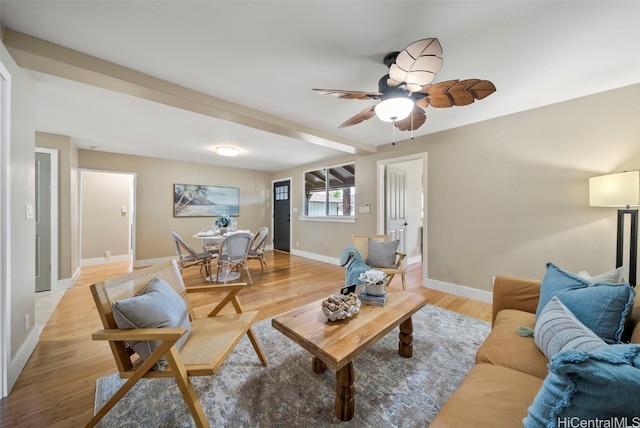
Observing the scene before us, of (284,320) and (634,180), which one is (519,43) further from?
(284,320)

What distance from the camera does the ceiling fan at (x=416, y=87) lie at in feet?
4.32

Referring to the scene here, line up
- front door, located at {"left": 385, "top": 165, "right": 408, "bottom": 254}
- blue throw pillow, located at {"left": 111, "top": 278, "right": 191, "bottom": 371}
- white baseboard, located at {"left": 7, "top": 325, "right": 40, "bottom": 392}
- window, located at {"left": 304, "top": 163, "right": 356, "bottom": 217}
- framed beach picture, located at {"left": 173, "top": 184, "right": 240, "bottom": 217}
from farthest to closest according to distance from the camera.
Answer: framed beach picture, located at {"left": 173, "top": 184, "right": 240, "bottom": 217} → window, located at {"left": 304, "top": 163, "right": 356, "bottom": 217} → front door, located at {"left": 385, "top": 165, "right": 408, "bottom": 254} → white baseboard, located at {"left": 7, "top": 325, "right": 40, "bottom": 392} → blue throw pillow, located at {"left": 111, "top": 278, "right": 191, "bottom": 371}

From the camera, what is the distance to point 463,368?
5.54 feet

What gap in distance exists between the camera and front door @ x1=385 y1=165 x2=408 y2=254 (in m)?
4.24

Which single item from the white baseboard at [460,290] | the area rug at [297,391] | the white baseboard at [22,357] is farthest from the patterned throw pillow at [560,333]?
the white baseboard at [22,357]

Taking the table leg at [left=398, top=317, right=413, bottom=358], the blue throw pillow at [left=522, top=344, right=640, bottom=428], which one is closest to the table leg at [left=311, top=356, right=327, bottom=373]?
the table leg at [left=398, top=317, right=413, bottom=358]

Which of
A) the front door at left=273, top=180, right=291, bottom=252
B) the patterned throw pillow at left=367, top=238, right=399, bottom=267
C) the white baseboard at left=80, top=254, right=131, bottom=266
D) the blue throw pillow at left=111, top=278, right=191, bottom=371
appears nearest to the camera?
the blue throw pillow at left=111, top=278, right=191, bottom=371

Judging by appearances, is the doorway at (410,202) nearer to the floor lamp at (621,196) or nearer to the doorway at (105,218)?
the floor lamp at (621,196)

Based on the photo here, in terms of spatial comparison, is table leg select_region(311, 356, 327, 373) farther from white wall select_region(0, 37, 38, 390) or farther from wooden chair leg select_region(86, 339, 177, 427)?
white wall select_region(0, 37, 38, 390)

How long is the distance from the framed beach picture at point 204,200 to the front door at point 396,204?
12.8ft

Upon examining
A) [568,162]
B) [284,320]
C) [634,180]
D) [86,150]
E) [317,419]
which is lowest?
[317,419]

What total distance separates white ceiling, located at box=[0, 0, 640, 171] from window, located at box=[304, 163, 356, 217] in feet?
7.78

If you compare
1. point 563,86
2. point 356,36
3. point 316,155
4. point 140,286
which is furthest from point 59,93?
point 563,86

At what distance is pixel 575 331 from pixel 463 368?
0.96 metres
